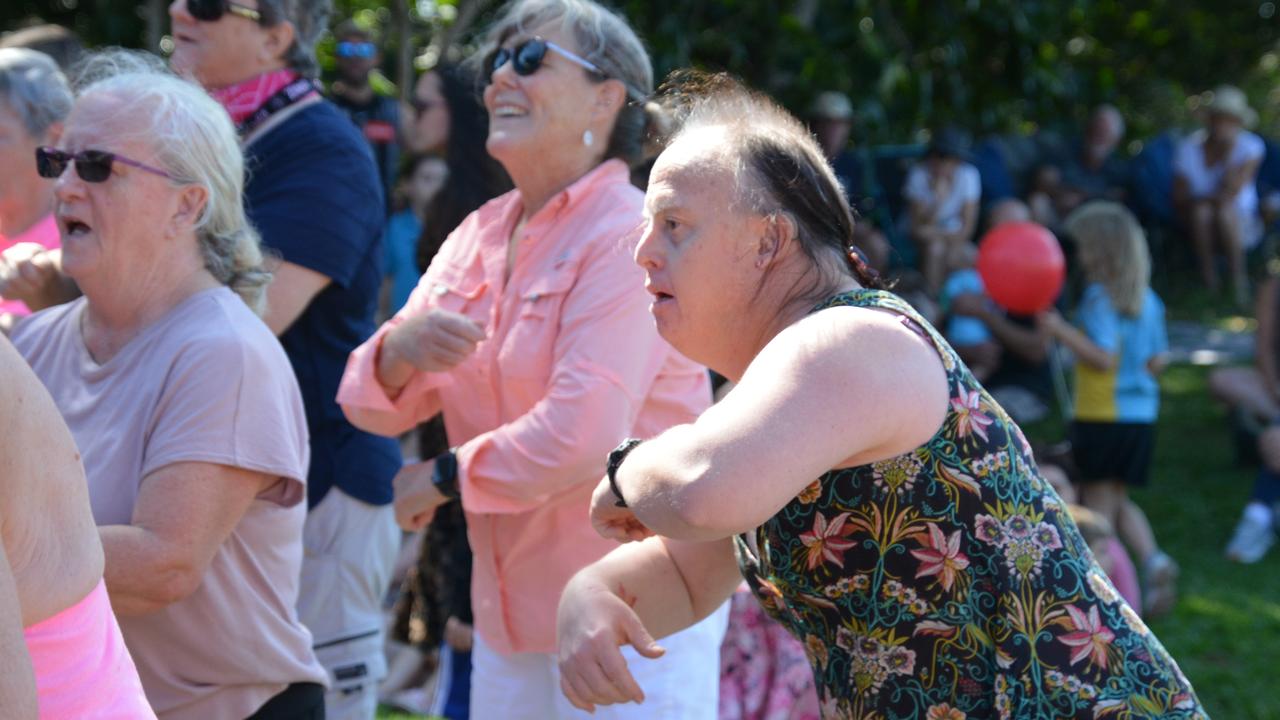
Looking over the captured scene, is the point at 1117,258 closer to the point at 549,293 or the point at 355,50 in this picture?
the point at 355,50

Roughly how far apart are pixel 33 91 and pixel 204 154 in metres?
1.07

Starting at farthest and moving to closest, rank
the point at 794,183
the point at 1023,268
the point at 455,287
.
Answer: the point at 1023,268 < the point at 455,287 < the point at 794,183

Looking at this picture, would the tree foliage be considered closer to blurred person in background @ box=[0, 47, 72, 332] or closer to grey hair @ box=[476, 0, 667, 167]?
blurred person in background @ box=[0, 47, 72, 332]

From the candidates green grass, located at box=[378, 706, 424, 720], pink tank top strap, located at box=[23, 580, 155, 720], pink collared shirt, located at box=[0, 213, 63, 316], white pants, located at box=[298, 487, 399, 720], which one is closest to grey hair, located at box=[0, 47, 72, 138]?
pink collared shirt, located at box=[0, 213, 63, 316]

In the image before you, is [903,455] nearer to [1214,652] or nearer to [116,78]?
[116,78]

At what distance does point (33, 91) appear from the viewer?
3.49 metres

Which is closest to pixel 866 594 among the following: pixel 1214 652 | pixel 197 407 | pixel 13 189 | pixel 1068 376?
pixel 197 407

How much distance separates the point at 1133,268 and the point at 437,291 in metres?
4.76

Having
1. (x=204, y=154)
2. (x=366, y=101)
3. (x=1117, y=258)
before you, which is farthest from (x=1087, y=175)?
(x=204, y=154)

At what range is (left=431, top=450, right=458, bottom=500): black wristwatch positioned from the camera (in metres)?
2.88

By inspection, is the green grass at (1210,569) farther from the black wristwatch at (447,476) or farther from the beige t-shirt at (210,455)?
the beige t-shirt at (210,455)

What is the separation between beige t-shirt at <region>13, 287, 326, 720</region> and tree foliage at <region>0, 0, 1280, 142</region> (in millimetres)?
6490

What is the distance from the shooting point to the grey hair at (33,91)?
3.47m

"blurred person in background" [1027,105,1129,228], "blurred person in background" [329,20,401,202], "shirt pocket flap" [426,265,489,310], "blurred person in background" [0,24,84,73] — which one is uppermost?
"shirt pocket flap" [426,265,489,310]
